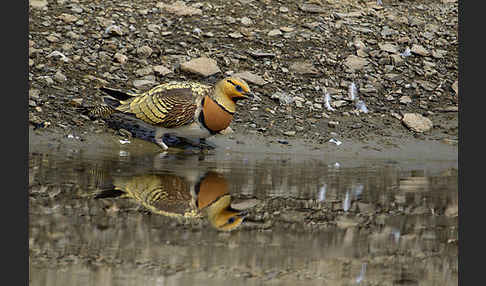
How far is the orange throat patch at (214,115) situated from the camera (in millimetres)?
8391

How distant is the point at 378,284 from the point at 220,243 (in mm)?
1122

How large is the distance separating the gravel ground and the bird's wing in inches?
24.3

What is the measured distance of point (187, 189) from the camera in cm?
674

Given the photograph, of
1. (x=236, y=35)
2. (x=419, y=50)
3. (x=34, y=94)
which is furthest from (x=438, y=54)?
(x=34, y=94)

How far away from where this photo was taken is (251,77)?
33.0 ft

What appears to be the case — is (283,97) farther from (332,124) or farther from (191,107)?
(191,107)

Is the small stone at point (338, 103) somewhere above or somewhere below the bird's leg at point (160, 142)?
above

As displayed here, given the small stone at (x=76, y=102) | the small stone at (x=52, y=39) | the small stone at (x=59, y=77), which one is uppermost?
the small stone at (x=52, y=39)

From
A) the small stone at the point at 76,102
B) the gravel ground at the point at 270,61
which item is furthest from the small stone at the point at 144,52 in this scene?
the small stone at the point at 76,102

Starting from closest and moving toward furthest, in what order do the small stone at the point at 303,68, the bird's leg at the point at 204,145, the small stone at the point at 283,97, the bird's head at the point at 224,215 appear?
the bird's head at the point at 224,215 → the bird's leg at the point at 204,145 → the small stone at the point at 283,97 → the small stone at the point at 303,68

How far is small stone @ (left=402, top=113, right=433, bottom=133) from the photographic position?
9609 mm

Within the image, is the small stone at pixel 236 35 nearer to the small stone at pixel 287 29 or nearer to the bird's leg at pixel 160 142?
the small stone at pixel 287 29

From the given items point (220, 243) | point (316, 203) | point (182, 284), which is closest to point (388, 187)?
point (316, 203)

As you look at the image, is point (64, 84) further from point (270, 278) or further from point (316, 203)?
point (270, 278)
